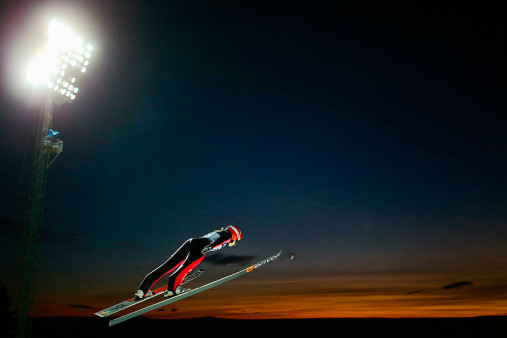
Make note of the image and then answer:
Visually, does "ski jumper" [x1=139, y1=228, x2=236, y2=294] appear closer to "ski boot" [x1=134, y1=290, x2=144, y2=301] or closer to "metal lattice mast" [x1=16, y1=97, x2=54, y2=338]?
"ski boot" [x1=134, y1=290, x2=144, y2=301]

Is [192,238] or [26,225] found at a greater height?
[26,225]

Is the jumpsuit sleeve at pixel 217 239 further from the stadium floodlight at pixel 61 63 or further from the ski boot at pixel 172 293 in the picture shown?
the stadium floodlight at pixel 61 63

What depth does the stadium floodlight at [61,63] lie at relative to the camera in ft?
75.3

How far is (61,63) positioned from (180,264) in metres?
17.5

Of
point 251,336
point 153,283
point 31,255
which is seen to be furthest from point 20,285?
point 251,336

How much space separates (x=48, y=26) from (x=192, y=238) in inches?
695

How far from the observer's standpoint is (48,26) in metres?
22.8

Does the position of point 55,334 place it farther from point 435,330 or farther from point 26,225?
point 435,330

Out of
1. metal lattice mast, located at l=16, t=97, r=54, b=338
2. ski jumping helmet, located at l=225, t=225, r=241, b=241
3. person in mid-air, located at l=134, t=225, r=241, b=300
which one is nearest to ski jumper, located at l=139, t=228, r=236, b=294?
person in mid-air, located at l=134, t=225, r=241, b=300

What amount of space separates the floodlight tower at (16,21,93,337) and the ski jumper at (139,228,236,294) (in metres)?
15.1

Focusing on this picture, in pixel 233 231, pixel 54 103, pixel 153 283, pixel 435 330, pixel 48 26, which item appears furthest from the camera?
pixel 435 330

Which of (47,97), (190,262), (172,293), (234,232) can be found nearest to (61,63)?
(47,97)

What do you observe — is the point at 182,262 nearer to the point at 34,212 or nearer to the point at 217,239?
the point at 217,239

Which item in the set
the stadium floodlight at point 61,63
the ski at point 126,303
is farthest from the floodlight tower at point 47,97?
the ski at point 126,303
